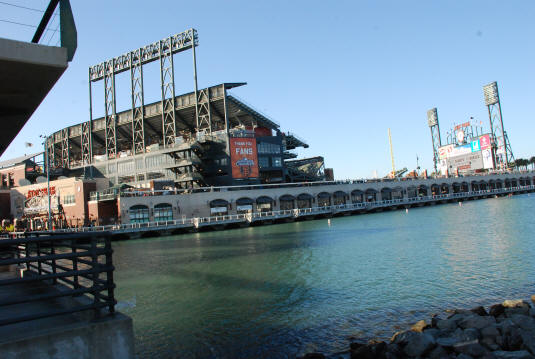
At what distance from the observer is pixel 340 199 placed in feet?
318

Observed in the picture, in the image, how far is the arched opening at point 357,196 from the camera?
319 ft

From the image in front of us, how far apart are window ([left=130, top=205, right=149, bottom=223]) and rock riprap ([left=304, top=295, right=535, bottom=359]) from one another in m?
61.9

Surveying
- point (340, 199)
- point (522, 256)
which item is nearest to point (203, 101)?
point (340, 199)

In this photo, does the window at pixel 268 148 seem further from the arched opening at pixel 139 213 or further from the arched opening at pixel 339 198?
the arched opening at pixel 139 213

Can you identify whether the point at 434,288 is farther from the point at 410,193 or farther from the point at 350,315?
the point at 410,193

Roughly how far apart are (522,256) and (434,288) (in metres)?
9.03

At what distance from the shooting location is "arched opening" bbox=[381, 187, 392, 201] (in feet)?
339

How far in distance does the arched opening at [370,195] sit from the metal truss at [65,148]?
79.0 m

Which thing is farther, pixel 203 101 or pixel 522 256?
pixel 203 101

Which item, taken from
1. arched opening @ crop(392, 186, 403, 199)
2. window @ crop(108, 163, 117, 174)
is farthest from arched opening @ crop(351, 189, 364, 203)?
window @ crop(108, 163, 117, 174)

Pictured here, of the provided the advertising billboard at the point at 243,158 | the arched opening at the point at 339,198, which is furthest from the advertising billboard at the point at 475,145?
the advertising billboard at the point at 243,158

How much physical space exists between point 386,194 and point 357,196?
10.1m

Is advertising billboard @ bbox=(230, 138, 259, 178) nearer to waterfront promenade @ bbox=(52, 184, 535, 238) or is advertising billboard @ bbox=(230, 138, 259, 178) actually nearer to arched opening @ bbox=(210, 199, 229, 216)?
arched opening @ bbox=(210, 199, 229, 216)

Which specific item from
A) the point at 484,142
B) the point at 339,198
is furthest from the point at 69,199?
the point at 484,142
